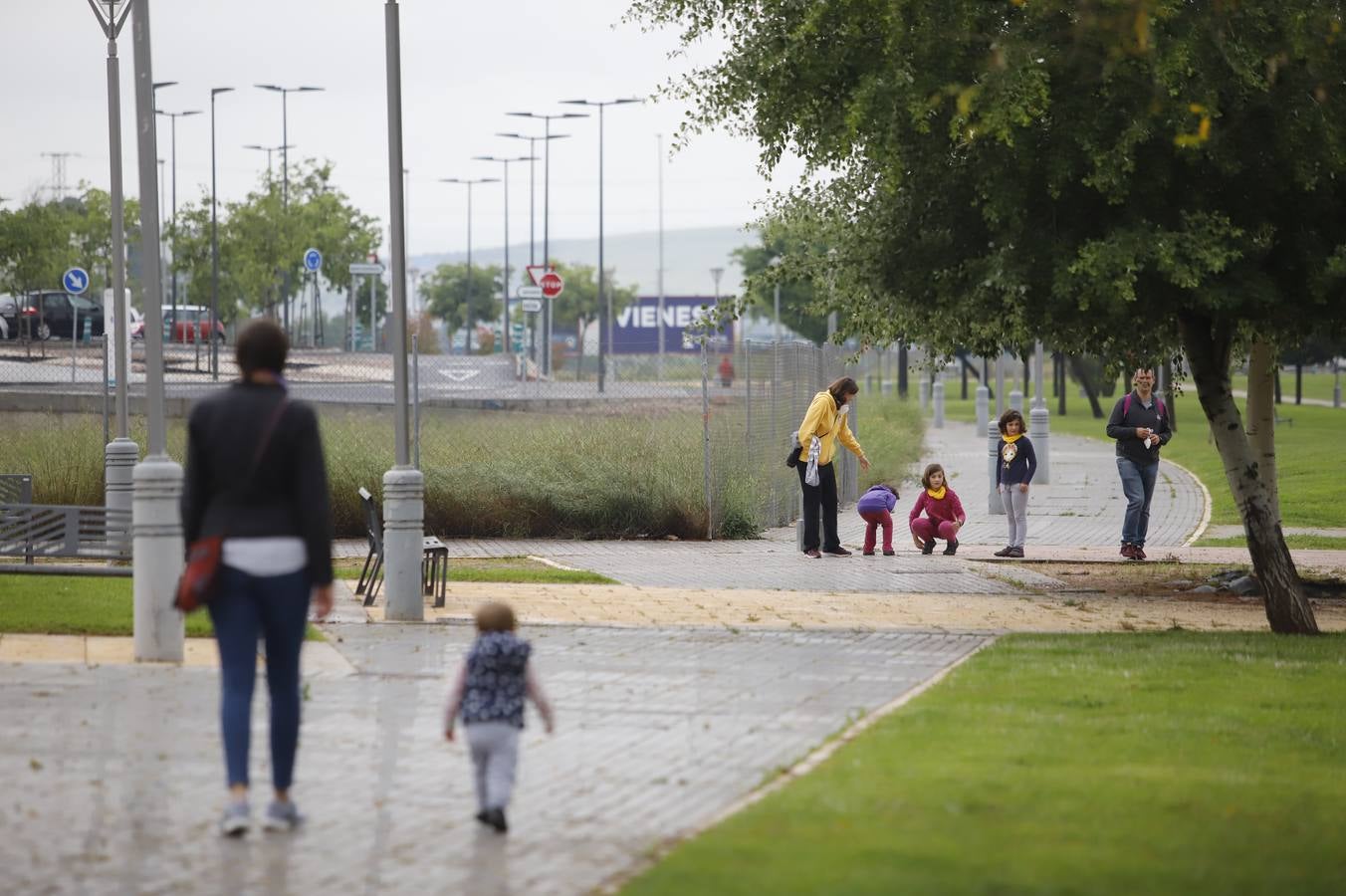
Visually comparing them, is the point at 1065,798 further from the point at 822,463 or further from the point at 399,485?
the point at 822,463

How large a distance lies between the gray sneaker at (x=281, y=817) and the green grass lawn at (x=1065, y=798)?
1.35 meters

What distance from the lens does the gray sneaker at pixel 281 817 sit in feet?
21.1

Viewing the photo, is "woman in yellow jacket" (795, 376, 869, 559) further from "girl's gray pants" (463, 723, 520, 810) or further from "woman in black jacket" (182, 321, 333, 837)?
"woman in black jacket" (182, 321, 333, 837)

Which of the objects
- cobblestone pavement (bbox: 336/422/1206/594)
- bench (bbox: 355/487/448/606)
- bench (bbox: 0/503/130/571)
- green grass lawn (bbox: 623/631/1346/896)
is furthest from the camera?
cobblestone pavement (bbox: 336/422/1206/594)

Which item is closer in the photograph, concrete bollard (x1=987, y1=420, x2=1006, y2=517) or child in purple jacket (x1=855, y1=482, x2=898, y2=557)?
child in purple jacket (x1=855, y1=482, x2=898, y2=557)

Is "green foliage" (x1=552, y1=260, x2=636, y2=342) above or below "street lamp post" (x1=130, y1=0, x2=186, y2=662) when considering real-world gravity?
above

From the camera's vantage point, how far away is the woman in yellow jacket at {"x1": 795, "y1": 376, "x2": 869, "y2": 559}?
18.3 m

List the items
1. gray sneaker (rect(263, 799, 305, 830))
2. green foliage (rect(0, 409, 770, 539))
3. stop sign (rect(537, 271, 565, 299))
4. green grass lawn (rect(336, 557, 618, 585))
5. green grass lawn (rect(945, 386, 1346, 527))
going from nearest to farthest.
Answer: gray sneaker (rect(263, 799, 305, 830))
green grass lawn (rect(336, 557, 618, 585))
green foliage (rect(0, 409, 770, 539))
green grass lawn (rect(945, 386, 1346, 527))
stop sign (rect(537, 271, 565, 299))

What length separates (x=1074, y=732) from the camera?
8602mm

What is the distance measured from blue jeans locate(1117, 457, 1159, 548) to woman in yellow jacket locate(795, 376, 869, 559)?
2523 mm

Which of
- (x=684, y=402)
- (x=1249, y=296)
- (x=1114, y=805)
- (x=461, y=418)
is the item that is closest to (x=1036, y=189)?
(x=1249, y=296)

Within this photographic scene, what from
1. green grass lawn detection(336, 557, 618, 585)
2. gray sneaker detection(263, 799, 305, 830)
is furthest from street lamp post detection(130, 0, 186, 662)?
green grass lawn detection(336, 557, 618, 585)

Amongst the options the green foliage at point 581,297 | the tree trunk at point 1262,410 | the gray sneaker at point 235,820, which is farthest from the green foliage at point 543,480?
the green foliage at point 581,297

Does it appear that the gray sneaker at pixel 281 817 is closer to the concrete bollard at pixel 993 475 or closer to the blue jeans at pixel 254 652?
the blue jeans at pixel 254 652
